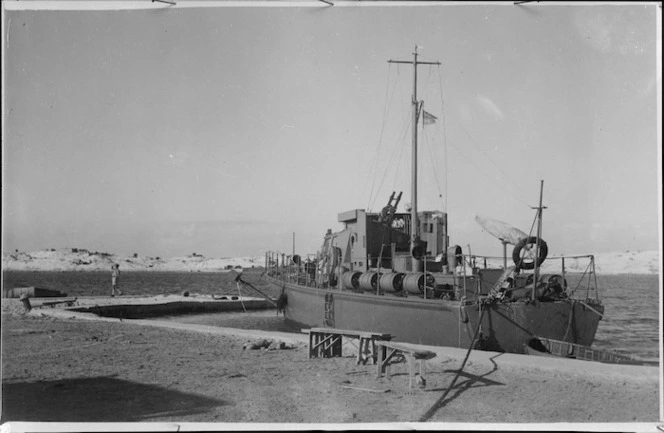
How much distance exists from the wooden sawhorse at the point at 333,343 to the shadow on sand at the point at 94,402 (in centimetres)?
356

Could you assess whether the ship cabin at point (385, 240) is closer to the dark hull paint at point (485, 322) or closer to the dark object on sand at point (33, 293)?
the dark hull paint at point (485, 322)

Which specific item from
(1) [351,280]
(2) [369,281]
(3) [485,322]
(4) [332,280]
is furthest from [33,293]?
(3) [485,322]

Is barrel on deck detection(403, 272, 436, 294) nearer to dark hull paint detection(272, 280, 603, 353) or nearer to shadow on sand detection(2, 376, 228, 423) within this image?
dark hull paint detection(272, 280, 603, 353)

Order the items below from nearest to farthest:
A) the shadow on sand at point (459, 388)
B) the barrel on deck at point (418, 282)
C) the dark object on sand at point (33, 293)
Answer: the shadow on sand at point (459, 388), the barrel on deck at point (418, 282), the dark object on sand at point (33, 293)

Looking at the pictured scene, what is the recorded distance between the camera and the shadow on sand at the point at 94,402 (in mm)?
7543

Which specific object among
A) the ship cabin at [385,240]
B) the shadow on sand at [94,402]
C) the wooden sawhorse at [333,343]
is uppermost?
the ship cabin at [385,240]

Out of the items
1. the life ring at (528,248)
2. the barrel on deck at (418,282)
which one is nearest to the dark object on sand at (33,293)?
the barrel on deck at (418,282)

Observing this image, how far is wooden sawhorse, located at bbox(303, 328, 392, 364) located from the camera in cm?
1083

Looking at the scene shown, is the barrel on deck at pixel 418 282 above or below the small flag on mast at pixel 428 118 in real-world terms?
below

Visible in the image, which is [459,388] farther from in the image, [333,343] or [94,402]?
[94,402]

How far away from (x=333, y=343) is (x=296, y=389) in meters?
2.91

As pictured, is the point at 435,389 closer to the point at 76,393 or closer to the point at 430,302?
the point at 76,393

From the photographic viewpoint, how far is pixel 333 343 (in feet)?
38.5

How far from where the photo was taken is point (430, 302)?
15.2 m
